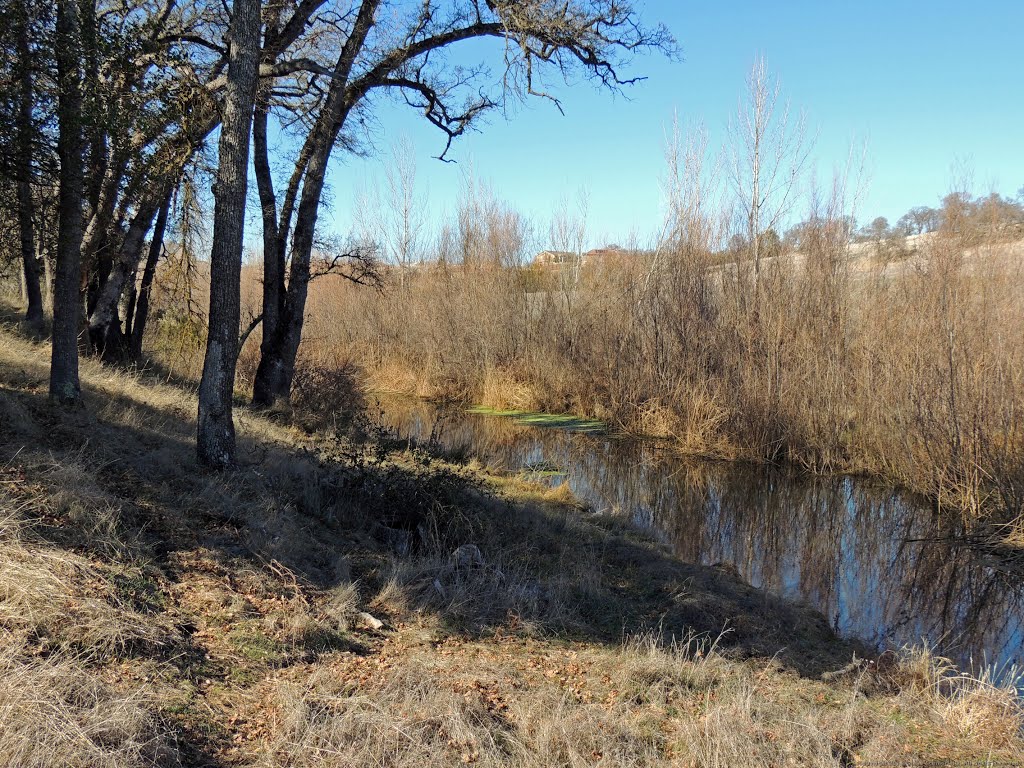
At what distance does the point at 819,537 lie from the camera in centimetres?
999

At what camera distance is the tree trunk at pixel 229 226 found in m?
6.36

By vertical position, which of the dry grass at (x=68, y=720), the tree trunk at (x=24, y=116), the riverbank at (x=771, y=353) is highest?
the tree trunk at (x=24, y=116)

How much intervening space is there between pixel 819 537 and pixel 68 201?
32.8ft

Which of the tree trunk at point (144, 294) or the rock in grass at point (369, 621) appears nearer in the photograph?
the rock in grass at point (369, 621)

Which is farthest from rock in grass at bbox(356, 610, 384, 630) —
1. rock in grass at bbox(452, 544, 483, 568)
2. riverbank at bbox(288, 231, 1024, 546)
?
riverbank at bbox(288, 231, 1024, 546)

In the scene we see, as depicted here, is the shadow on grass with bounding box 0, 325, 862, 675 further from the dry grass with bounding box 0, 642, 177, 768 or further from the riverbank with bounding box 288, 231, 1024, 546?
the riverbank with bounding box 288, 231, 1024, 546

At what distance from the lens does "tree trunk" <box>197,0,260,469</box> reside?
636 cm

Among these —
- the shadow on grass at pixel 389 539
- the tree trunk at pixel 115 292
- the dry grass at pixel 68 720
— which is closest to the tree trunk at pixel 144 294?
the tree trunk at pixel 115 292

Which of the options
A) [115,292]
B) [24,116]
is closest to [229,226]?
[24,116]

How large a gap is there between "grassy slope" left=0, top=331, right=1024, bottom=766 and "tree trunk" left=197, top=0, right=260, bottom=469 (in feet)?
2.11

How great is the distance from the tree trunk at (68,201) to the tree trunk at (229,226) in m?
1.35

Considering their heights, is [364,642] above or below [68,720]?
below

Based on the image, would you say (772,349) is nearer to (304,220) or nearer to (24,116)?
(304,220)

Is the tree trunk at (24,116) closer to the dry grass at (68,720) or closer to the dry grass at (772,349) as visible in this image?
the dry grass at (68,720)
